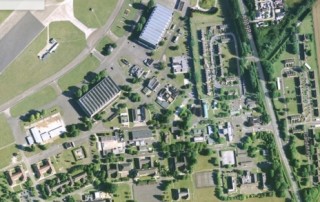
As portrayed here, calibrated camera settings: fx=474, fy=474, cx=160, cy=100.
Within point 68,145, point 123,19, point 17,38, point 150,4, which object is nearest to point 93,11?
point 123,19

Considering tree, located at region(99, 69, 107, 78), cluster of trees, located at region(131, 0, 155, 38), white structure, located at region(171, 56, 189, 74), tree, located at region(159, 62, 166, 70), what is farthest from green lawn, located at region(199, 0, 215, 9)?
tree, located at region(99, 69, 107, 78)

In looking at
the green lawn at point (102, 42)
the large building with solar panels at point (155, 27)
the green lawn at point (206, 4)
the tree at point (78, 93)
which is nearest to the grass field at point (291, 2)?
the green lawn at point (206, 4)

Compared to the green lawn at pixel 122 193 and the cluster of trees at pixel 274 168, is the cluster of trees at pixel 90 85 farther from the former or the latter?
the cluster of trees at pixel 274 168

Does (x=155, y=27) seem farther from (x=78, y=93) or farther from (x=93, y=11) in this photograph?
(x=78, y=93)

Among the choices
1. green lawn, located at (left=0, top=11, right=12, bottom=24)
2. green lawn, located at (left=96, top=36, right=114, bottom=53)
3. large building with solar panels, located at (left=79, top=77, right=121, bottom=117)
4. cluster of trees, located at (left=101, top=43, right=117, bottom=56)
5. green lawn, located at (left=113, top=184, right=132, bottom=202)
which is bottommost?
green lawn, located at (left=113, top=184, right=132, bottom=202)

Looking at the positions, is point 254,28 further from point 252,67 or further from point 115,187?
point 115,187

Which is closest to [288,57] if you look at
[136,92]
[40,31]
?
[136,92]

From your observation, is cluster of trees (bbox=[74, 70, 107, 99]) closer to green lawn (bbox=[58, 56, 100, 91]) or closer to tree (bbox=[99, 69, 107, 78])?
tree (bbox=[99, 69, 107, 78])
